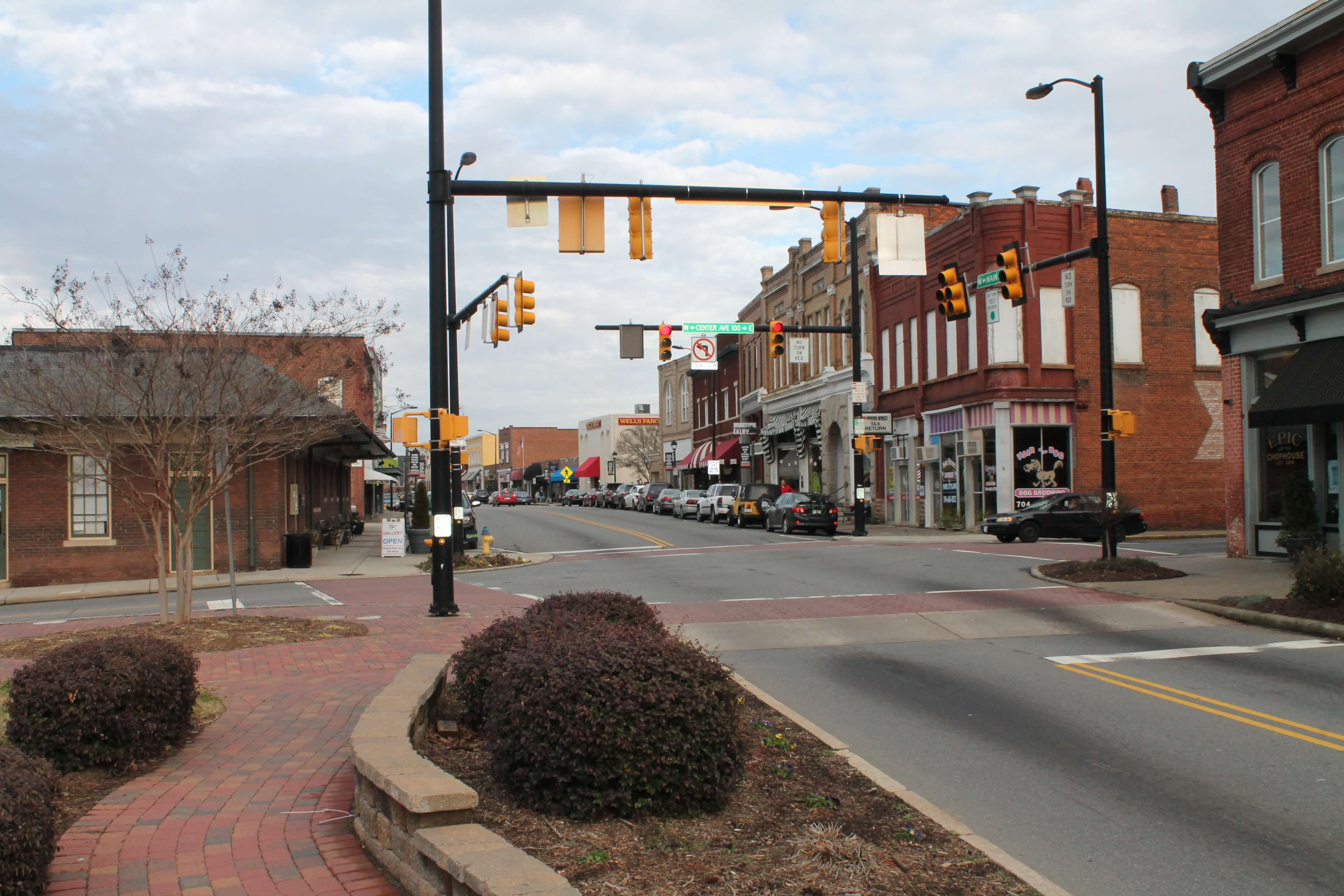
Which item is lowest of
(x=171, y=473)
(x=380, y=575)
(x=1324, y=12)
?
(x=380, y=575)

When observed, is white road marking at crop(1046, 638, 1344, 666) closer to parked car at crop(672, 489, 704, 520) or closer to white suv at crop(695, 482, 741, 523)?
white suv at crop(695, 482, 741, 523)

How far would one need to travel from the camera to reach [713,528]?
41031 mm

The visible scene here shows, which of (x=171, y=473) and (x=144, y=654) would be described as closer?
(x=144, y=654)

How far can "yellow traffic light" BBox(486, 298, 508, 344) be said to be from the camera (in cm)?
1897

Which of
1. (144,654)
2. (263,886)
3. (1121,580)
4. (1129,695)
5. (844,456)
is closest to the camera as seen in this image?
(263,886)

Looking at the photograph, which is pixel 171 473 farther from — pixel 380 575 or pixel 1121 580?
pixel 1121 580

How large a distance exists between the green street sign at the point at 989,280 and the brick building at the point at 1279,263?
4208mm

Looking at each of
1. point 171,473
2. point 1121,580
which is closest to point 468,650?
point 171,473

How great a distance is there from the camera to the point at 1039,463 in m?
34.6

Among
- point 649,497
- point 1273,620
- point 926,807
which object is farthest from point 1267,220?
point 649,497

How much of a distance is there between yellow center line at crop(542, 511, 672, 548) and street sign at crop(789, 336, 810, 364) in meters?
10.7

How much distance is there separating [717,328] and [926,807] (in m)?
24.5

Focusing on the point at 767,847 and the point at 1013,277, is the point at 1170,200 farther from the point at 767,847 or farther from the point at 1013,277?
the point at 767,847

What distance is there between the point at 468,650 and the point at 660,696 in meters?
2.12
